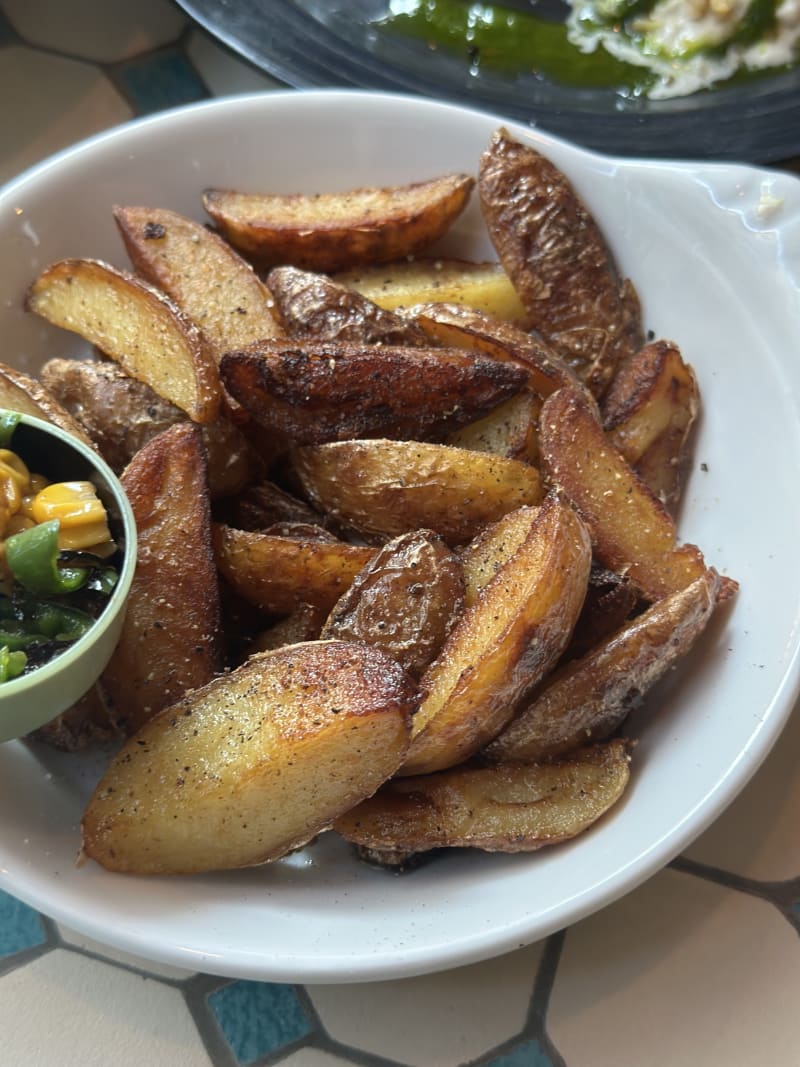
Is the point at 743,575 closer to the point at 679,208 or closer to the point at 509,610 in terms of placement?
the point at 509,610

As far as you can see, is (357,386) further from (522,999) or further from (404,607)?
(522,999)

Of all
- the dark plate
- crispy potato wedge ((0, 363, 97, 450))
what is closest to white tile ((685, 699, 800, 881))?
crispy potato wedge ((0, 363, 97, 450))

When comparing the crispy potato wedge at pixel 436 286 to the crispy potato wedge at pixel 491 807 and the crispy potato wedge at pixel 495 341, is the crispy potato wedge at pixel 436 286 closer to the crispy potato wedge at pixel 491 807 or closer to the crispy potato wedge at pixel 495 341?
the crispy potato wedge at pixel 495 341

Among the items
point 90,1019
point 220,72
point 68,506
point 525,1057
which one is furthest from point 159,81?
point 525,1057

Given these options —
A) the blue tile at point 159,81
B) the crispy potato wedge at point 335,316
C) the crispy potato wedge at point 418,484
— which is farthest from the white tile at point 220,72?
the crispy potato wedge at point 418,484

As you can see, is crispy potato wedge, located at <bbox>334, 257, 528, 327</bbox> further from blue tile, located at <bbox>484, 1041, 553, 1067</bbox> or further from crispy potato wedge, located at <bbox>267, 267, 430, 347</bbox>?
blue tile, located at <bbox>484, 1041, 553, 1067</bbox>

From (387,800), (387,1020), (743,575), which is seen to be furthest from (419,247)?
(387,1020)
